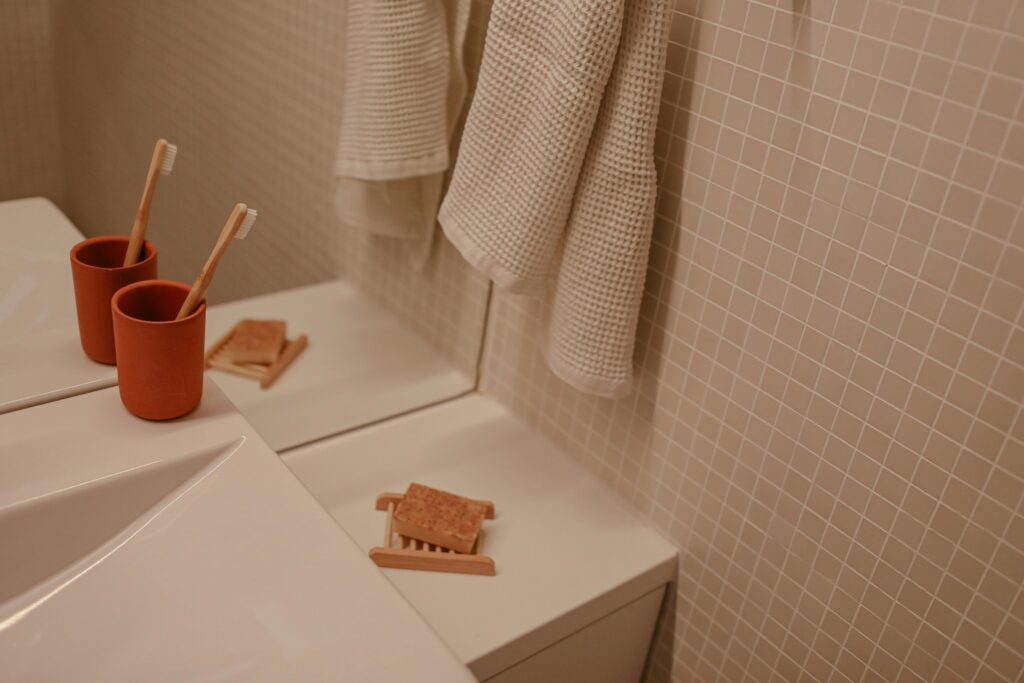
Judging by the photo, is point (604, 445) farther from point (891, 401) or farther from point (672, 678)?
point (891, 401)

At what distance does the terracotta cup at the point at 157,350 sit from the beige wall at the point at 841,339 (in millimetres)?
509

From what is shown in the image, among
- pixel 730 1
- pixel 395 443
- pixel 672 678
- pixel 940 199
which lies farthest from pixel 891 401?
pixel 395 443

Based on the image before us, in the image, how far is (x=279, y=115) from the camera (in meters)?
1.05

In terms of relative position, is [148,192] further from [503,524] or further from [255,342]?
[503,524]

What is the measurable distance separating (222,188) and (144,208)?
96 millimetres

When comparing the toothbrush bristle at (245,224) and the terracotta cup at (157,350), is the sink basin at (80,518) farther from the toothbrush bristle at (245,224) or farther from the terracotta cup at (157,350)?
the toothbrush bristle at (245,224)

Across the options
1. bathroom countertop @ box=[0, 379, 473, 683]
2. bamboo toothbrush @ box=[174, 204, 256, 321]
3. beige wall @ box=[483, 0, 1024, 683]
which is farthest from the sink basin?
beige wall @ box=[483, 0, 1024, 683]

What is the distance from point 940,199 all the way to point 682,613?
607mm

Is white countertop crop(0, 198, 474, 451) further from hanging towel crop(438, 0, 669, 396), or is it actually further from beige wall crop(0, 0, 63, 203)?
hanging towel crop(438, 0, 669, 396)

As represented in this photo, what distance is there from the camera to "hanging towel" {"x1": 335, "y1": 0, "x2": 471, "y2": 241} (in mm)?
1059

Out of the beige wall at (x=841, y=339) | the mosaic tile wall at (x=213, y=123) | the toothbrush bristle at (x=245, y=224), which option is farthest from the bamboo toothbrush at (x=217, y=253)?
the beige wall at (x=841, y=339)

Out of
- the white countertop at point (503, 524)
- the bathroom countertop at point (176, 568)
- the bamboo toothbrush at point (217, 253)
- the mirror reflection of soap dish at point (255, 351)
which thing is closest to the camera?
the bathroom countertop at point (176, 568)

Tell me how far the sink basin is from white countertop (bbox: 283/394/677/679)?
0.27 m

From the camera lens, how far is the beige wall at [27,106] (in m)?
0.81
